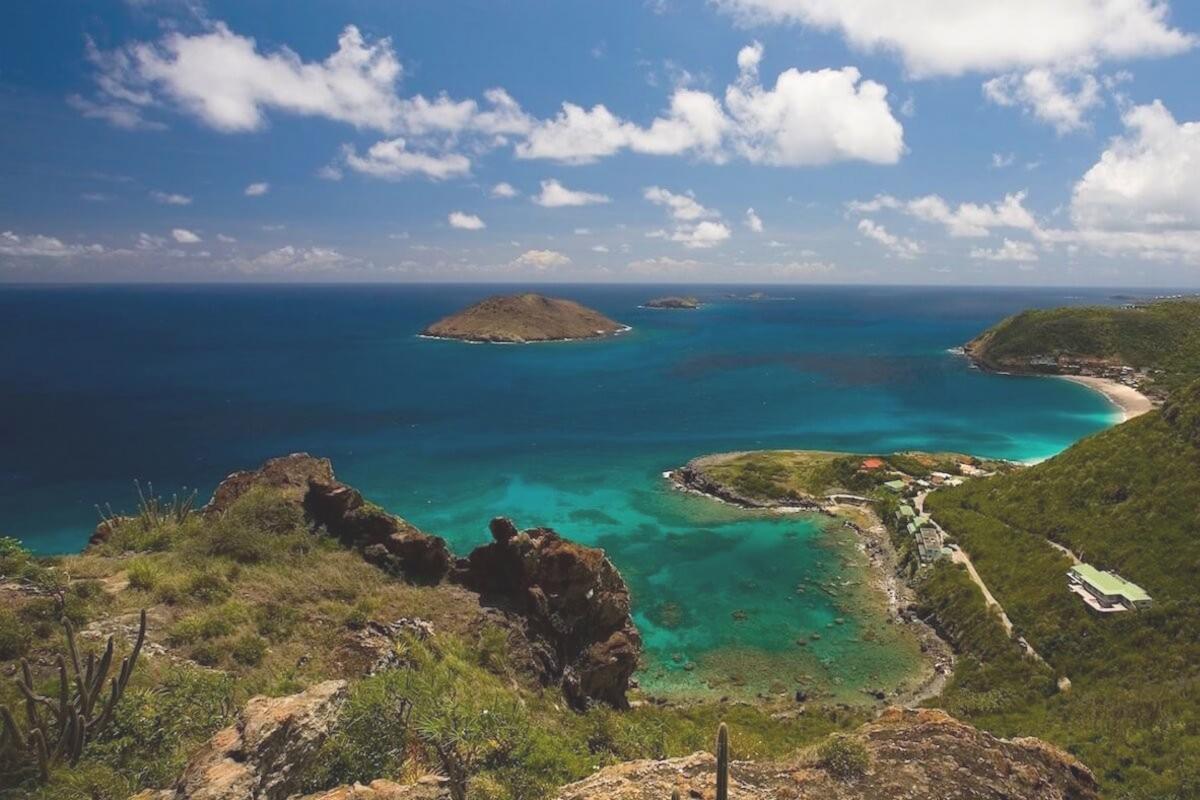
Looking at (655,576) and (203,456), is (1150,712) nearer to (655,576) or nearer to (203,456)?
(655,576)

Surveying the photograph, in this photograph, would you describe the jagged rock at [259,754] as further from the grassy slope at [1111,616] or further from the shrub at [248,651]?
the grassy slope at [1111,616]

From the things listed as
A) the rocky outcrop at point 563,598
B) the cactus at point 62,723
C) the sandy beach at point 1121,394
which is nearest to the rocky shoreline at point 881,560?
the rocky outcrop at point 563,598

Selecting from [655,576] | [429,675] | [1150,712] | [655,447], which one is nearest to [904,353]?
[655,447]

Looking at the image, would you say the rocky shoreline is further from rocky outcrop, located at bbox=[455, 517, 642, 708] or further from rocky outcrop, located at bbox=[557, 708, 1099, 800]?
rocky outcrop, located at bbox=[557, 708, 1099, 800]

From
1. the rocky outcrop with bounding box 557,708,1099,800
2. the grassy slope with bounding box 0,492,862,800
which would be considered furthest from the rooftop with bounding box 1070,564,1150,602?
the rocky outcrop with bounding box 557,708,1099,800

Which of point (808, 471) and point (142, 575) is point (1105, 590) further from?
point (142, 575)

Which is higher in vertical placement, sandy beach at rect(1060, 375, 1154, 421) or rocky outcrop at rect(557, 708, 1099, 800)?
rocky outcrop at rect(557, 708, 1099, 800)

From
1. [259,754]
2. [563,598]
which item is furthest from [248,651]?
[563,598]
